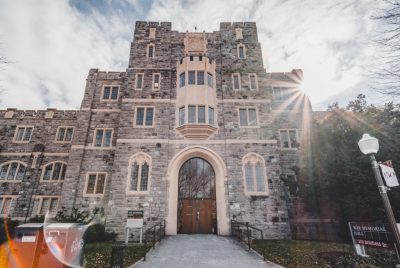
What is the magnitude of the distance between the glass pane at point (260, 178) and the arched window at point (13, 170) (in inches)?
759

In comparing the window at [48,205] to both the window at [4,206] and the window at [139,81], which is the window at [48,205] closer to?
the window at [4,206]

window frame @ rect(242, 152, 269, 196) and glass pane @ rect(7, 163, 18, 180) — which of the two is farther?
glass pane @ rect(7, 163, 18, 180)

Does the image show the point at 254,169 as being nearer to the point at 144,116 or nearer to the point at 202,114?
the point at 202,114

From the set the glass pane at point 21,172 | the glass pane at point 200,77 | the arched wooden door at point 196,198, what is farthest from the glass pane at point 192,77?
the glass pane at point 21,172

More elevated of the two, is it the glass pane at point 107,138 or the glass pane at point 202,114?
the glass pane at point 202,114

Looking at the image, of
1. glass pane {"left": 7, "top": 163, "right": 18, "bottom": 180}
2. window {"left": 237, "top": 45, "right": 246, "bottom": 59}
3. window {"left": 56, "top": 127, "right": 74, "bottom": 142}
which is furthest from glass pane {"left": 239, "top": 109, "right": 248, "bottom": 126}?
glass pane {"left": 7, "top": 163, "right": 18, "bottom": 180}

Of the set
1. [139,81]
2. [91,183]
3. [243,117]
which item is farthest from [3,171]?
[243,117]

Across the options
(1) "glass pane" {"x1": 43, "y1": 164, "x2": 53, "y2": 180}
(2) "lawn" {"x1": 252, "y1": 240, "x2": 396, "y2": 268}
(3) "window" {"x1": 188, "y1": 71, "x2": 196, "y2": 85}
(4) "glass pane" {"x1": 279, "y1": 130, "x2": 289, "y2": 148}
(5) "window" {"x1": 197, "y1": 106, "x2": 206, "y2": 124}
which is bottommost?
Result: (2) "lawn" {"x1": 252, "y1": 240, "x2": 396, "y2": 268}

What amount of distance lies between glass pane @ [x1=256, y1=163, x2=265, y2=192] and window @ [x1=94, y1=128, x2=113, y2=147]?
1135cm

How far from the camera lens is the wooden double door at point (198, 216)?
15008 millimetres

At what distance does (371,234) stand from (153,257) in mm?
7370

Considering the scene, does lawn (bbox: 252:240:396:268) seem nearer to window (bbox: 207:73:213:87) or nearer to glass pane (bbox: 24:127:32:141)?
window (bbox: 207:73:213:87)

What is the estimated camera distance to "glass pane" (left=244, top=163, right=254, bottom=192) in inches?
597

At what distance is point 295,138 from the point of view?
18438 mm
